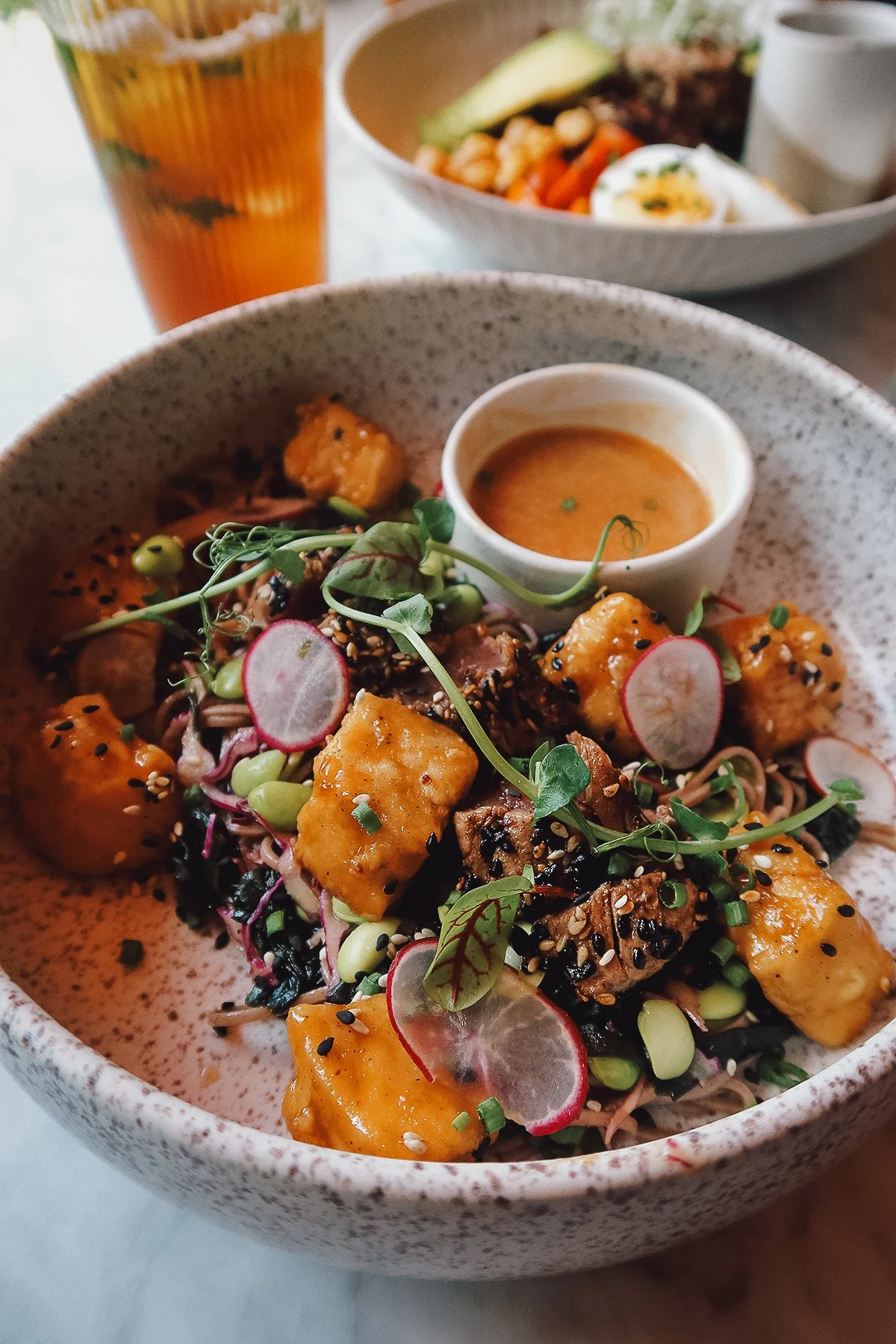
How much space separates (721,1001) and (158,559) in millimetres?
1421

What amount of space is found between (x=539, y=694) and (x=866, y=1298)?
3.70 feet

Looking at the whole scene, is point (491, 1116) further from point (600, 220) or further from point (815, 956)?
point (600, 220)

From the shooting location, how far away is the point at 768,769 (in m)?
2.05

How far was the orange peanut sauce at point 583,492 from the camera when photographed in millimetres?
2344

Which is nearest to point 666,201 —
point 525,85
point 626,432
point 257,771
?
point 525,85

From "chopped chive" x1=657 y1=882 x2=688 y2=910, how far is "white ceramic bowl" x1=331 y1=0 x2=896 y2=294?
5.92ft

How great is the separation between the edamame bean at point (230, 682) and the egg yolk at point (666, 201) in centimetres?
198

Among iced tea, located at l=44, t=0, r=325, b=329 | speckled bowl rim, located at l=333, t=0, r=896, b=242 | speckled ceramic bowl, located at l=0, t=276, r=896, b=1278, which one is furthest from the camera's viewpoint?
speckled bowl rim, located at l=333, t=0, r=896, b=242

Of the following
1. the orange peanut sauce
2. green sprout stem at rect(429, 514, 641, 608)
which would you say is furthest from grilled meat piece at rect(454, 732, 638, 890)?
the orange peanut sauce

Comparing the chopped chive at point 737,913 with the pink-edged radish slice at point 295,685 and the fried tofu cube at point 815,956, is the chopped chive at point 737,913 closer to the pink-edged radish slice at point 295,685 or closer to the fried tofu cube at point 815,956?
the fried tofu cube at point 815,956

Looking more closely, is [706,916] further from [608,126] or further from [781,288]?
[608,126]

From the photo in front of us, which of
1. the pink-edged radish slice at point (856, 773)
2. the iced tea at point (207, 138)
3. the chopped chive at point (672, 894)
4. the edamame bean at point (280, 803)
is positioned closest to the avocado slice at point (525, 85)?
the iced tea at point (207, 138)

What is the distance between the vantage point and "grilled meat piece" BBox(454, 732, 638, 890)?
1663 mm

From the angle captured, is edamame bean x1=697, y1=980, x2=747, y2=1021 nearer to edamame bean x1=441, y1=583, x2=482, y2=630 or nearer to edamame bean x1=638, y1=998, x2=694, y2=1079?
edamame bean x1=638, y1=998, x2=694, y2=1079
